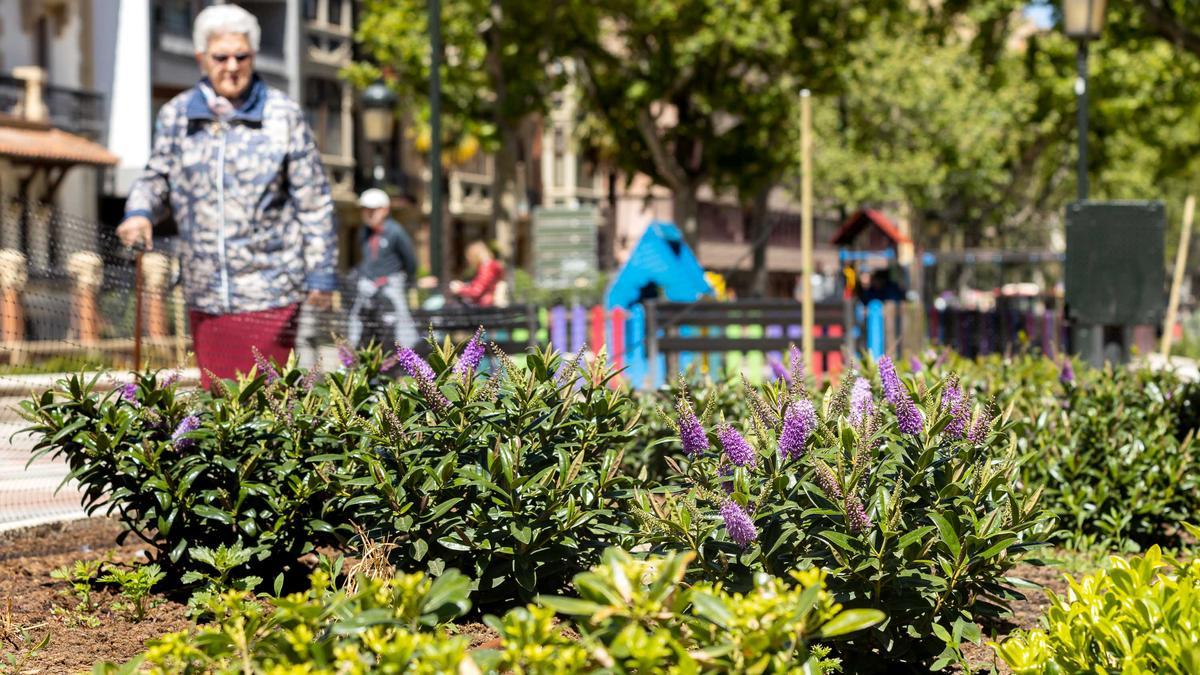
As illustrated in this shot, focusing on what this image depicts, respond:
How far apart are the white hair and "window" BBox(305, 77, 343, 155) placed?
46713 millimetres

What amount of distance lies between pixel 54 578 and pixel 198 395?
0.82 meters

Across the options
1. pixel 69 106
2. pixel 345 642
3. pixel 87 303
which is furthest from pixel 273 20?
pixel 345 642

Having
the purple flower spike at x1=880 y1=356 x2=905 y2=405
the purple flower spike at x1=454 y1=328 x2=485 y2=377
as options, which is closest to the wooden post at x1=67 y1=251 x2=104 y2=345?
the purple flower spike at x1=454 y1=328 x2=485 y2=377

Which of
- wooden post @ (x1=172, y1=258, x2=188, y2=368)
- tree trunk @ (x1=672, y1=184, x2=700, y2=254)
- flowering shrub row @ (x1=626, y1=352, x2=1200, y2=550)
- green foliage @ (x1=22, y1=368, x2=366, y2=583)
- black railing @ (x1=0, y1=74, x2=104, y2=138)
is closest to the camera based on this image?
green foliage @ (x1=22, y1=368, x2=366, y2=583)

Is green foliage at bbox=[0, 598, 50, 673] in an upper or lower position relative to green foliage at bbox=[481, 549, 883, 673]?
lower

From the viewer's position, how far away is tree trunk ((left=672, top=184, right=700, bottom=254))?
40.9 m

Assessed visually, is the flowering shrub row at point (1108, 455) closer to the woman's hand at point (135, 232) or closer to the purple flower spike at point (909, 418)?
the woman's hand at point (135, 232)

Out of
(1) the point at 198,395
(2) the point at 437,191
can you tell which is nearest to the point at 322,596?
(1) the point at 198,395

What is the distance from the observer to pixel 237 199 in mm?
7477

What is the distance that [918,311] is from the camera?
22516 mm

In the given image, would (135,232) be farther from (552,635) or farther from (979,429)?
(552,635)

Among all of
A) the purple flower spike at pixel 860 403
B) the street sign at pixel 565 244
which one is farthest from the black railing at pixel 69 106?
the purple flower spike at pixel 860 403

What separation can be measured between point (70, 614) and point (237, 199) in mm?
2349

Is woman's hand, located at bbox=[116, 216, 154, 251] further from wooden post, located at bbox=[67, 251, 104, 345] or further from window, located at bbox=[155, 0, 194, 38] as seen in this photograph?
window, located at bbox=[155, 0, 194, 38]
